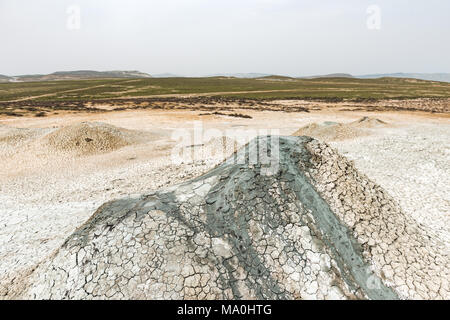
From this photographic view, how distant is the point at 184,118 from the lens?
35.2 metres

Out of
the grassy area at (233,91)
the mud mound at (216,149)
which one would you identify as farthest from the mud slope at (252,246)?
the grassy area at (233,91)

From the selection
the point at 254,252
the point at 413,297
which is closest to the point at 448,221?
the point at 413,297

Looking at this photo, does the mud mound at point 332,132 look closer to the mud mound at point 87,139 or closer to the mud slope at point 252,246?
the mud mound at point 87,139

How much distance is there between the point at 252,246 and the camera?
5.39 meters

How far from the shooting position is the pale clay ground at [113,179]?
8.58 metres

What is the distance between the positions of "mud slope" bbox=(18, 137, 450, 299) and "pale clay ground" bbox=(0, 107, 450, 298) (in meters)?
2.54

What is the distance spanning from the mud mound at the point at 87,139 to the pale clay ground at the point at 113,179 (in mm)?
915

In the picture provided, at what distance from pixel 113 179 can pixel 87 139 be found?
7701mm

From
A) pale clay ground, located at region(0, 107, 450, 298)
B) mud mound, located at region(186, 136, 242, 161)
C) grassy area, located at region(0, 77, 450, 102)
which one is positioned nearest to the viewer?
pale clay ground, located at region(0, 107, 450, 298)

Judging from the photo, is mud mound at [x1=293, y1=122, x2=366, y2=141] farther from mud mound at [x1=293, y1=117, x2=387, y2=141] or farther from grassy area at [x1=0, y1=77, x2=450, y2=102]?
grassy area at [x1=0, y1=77, x2=450, y2=102]

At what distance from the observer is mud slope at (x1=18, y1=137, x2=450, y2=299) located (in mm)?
4879

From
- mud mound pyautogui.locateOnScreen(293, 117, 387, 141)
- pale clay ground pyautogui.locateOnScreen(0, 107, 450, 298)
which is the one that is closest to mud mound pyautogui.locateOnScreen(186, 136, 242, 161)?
pale clay ground pyautogui.locateOnScreen(0, 107, 450, 298)
